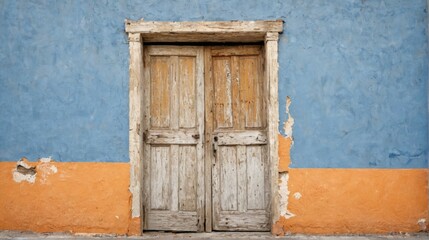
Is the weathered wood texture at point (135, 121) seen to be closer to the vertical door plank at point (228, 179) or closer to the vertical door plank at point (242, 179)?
the vertical door plank at point (228, 179)

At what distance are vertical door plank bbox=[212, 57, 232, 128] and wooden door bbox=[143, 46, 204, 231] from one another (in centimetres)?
17

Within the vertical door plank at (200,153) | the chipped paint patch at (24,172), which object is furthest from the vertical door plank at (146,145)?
the chipped paint patch at (24,172)

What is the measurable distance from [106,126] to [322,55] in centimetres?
239

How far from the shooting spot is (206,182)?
16.5 ft

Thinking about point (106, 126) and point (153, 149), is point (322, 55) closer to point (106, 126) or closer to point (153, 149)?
point (153, 149)

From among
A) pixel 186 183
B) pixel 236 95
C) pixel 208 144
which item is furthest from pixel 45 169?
pixel 236 95

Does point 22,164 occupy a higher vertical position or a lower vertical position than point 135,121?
lower

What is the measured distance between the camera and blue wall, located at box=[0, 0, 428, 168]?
15.8 feet

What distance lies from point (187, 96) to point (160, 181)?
0.98m

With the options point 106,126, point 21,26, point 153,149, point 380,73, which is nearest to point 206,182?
point 153,149

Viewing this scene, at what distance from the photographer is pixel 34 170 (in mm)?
4824

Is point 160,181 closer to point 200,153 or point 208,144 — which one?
point 200,153

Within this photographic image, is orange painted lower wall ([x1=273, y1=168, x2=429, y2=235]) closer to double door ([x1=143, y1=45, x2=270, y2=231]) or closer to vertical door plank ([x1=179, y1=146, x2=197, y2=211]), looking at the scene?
double door ([x1=143, y1=45, x2=270, y2=231])

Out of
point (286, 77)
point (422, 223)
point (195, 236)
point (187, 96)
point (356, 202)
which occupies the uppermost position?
point (286, 77)
